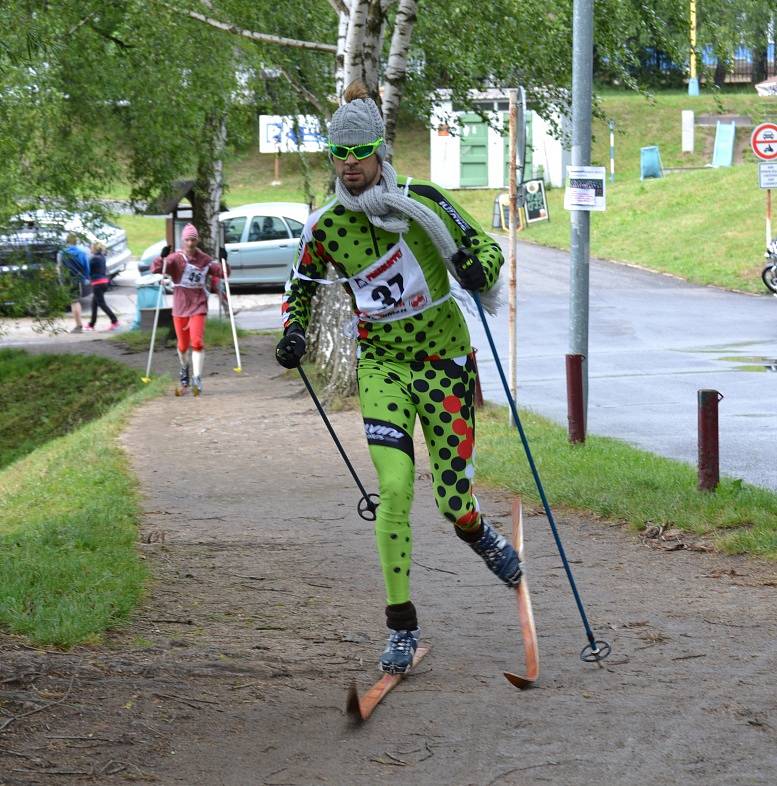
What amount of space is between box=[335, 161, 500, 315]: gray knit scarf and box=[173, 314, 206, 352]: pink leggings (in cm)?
1155

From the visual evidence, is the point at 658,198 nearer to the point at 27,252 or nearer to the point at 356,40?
the point at 27,252

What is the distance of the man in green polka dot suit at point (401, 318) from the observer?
5.49 meters


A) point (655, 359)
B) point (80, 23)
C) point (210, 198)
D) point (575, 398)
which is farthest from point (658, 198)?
point (575, 398)

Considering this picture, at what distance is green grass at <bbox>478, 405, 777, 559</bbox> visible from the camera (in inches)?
330

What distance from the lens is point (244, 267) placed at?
32531 mm

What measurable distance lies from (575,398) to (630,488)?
1.87 metres

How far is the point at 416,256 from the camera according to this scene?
5617 millimetres

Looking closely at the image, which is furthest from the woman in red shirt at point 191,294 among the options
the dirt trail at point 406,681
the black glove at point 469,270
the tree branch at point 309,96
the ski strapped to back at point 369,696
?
the ski strapped to back at point 369,696

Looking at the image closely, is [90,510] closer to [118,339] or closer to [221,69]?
[221,69]

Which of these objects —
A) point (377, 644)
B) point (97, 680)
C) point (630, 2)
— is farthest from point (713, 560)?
point (630, 2)

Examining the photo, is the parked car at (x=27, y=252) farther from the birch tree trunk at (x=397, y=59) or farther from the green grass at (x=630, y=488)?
the green grass at (x=630, y=488)

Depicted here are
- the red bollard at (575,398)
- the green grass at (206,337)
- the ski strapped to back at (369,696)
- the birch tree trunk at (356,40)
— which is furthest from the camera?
the green grass at (206,337)

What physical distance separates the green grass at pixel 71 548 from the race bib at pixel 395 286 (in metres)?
1.82

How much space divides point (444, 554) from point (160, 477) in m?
3.81
